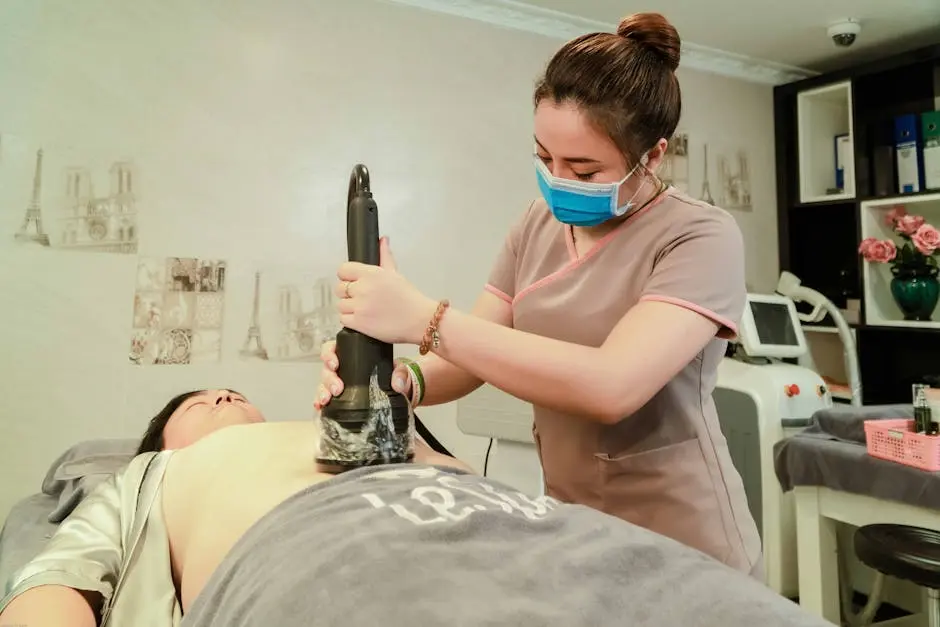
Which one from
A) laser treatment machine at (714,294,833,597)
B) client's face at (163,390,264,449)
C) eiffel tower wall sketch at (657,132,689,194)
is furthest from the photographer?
eiffel tower wall sketch at (657,132,689,194)

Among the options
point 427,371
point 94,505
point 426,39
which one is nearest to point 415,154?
point 426,39

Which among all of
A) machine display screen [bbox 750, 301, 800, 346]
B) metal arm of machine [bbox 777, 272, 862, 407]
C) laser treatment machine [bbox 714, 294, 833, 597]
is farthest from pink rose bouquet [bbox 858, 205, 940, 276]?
laser treatment machine [bbox 714, 294, 833, 597]

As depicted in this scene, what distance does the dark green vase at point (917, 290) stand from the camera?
273 centimetres

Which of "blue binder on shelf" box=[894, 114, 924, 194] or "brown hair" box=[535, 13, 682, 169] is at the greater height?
"blue binder on shelf" box=[894, 114, 924, 194]

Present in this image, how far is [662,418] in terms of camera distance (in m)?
0.96

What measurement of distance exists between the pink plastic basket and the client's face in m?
1.60

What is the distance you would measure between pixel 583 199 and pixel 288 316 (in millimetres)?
1478

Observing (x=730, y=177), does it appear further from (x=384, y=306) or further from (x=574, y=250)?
(x=384, y=306)

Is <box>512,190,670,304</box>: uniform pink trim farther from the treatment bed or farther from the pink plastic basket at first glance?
the pink plastic basket

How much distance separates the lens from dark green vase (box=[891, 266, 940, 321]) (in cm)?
273

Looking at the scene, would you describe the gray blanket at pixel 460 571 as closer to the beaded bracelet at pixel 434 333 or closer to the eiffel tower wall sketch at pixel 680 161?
the beaded bracelet at pixel 434 333

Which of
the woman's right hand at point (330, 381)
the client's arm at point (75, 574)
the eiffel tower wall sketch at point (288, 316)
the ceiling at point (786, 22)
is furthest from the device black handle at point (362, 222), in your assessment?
the ceiling at point (786, 22)

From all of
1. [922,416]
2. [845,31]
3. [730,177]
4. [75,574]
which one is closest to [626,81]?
[75,574]

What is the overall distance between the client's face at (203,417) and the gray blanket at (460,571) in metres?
0.74
